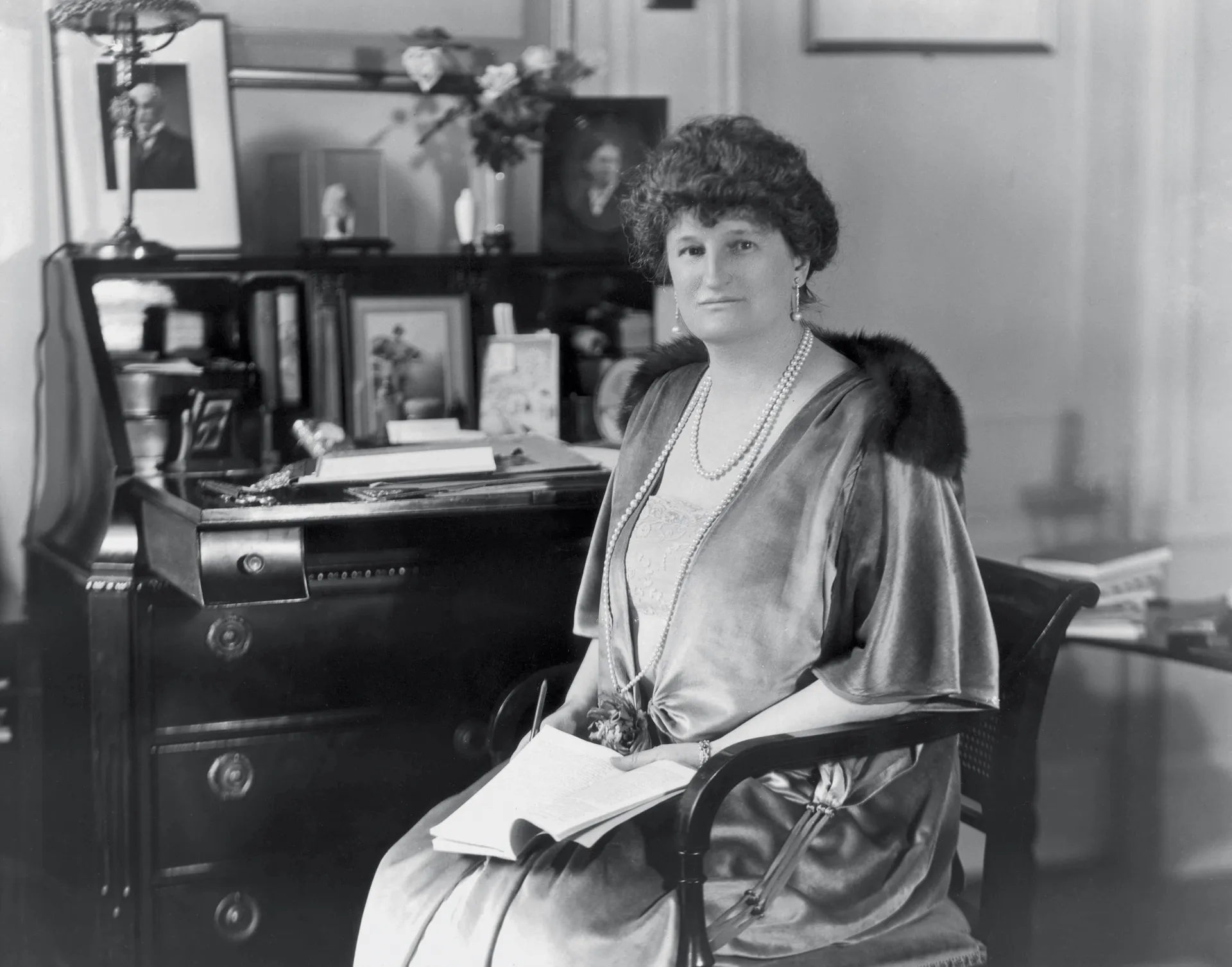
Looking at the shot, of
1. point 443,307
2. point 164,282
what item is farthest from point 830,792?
point 164,282

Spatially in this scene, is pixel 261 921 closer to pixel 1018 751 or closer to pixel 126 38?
pixel 1018 751

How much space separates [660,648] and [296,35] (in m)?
1.70

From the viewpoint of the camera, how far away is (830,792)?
5.95 ft

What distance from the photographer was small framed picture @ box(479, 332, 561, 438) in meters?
2.94

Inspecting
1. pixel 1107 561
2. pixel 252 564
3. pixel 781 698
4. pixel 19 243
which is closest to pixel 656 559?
pixel 781 698

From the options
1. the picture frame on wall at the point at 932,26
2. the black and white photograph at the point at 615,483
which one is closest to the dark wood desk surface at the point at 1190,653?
the black and white photograph at the point at 615,483

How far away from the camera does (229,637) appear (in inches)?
92.4

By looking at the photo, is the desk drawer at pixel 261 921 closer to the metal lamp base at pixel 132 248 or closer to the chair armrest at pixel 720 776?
the chair armrest at pixel 720 776

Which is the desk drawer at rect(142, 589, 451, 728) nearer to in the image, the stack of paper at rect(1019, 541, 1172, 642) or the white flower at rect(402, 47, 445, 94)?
the white flower at rect(402, 47, 445, 94)

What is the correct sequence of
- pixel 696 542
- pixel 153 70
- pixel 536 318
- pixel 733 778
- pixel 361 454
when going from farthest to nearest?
pixel 536 318
pixel 153 70
pixel 361 454
pixel 696 542
pixel 733 778

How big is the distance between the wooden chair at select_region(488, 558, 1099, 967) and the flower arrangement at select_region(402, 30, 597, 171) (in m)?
1.30

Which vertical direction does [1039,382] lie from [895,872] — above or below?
above

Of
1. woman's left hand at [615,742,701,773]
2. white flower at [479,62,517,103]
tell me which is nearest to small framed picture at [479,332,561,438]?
white flower at [479,62,517,103]

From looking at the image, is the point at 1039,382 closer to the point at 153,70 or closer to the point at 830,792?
the point at 830,792
